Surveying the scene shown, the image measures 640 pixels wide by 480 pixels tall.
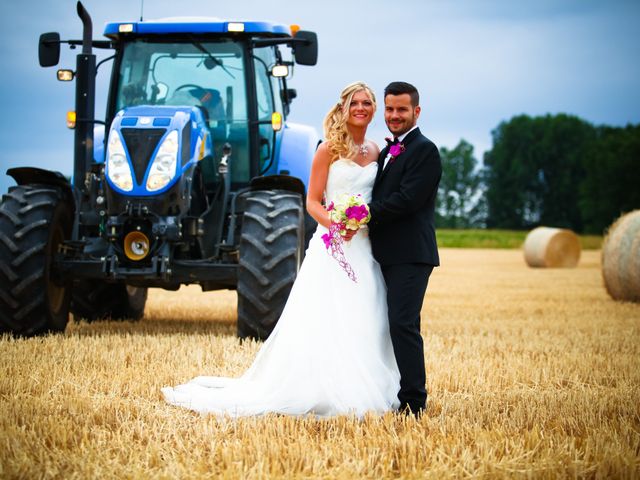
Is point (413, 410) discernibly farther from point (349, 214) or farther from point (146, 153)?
point (146, 153)

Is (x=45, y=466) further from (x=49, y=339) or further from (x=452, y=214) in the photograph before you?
(x=452, y=214)

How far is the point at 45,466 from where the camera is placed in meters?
3.33

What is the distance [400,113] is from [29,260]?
370 cm

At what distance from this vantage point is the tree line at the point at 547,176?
58.0 meters

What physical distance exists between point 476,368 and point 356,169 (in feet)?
6.49

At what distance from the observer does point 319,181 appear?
4.69 metres

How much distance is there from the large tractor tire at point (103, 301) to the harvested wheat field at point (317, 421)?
53cm

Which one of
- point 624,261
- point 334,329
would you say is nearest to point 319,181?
point 334,329

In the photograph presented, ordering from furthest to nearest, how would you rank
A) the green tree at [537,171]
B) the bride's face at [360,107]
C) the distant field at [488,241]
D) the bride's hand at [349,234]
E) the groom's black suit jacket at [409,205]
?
1. the green tree at [537,171]
2. the distant field at [488,241]
3. the bride's face at [360,107]
4. the bride's hand at [349,234]
5. the groom's black suit jacket at [409,205]

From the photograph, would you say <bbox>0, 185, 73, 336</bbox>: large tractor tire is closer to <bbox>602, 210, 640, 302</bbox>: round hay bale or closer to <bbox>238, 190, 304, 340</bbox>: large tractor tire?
<bbox>238, 190, 304, 340</bbox>: large tractor tire

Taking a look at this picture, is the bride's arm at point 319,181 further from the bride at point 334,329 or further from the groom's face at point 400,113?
the groom's face at point 400,113

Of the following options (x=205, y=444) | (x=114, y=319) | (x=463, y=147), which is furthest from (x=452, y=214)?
(x=205, y=444)

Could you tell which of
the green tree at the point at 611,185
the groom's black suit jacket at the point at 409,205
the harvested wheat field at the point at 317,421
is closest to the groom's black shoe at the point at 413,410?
the harvested wheat field at the point at 317,421

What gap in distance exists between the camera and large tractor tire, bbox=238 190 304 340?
22.0 feet
